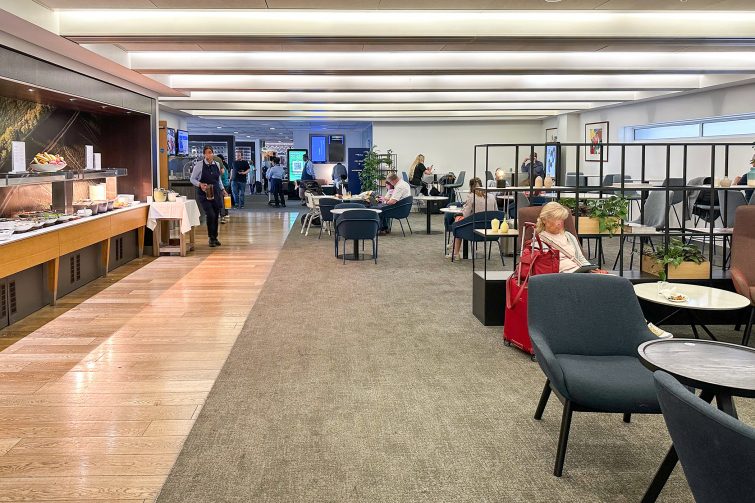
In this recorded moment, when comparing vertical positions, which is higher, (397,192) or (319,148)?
(319,148)

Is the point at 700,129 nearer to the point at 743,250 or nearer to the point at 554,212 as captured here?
the point at 743,250

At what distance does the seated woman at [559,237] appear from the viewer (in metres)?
5.45

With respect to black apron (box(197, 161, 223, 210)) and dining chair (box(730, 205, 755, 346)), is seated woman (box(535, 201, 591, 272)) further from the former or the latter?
black apron (box(197, 161, 223, 210))

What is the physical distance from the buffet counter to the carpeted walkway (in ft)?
7.16

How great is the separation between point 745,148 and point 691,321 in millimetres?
6713

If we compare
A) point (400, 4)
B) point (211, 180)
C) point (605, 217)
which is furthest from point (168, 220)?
point (605, 217)

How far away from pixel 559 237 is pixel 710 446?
3.77m

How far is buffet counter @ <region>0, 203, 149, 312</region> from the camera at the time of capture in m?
6.46

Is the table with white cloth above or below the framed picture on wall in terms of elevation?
below

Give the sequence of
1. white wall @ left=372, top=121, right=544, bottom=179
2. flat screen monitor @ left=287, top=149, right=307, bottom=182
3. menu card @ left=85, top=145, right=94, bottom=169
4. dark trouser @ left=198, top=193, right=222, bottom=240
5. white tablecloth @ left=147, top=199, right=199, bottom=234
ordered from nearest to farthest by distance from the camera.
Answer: menu card @ left=85, top=145, right=94, bottom=169 < white tablecloth @ left=147, top=199, right=199, bottom=234 < dark trouser @ left=198, top=193, right=222, bottom=240 < white wall @ left=372, top=121, right=544, bottom=179 < flat screen monitor @ left=287, top=149, right=307, bottom=182

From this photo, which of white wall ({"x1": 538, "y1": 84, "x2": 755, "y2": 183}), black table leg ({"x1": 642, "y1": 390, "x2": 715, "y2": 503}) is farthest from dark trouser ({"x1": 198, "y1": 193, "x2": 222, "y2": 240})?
black table leg ({"x1": 642, "y1": 390, "x2": 715, "y2": 503})

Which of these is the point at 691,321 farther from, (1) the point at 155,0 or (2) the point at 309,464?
(1) the point at 155,0

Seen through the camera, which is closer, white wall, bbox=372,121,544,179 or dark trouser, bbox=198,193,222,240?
dark trouser, bbox=198,193,222,240

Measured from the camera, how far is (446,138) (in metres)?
21.3
